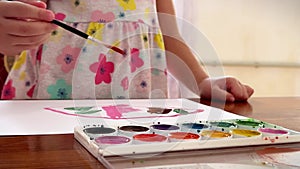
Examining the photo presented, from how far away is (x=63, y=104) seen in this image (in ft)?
2.14

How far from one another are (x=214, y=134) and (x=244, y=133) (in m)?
0.04

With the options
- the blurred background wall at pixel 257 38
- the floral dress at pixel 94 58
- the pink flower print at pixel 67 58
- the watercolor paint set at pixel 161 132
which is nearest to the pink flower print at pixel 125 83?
the floral dress at pixel 94 58

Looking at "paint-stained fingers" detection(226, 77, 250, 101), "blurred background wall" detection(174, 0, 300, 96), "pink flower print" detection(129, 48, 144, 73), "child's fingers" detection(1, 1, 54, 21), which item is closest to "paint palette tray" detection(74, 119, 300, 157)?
"child's fingers" detection(1, 1, 54, 21)

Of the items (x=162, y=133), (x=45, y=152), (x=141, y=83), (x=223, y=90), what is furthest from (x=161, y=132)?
(x=141, y=83)

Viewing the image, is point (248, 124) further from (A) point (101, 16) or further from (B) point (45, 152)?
(A) point (101, 16)

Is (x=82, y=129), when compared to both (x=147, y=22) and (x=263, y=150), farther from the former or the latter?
(x=147, y=22)

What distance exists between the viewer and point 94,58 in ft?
2.71

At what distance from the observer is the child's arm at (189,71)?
77 cm

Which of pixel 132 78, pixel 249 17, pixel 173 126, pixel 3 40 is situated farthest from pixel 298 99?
pixel 249 17

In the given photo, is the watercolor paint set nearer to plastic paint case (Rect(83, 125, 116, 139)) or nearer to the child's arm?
plastic paint case (Rect(83, 125, 116, 139))

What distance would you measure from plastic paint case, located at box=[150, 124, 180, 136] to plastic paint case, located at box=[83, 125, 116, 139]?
5 centimetres

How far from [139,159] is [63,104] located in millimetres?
329

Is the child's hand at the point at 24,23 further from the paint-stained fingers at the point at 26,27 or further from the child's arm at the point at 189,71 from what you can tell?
the child's arm at the point at 189,71

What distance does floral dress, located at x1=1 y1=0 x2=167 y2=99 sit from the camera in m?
0.84
